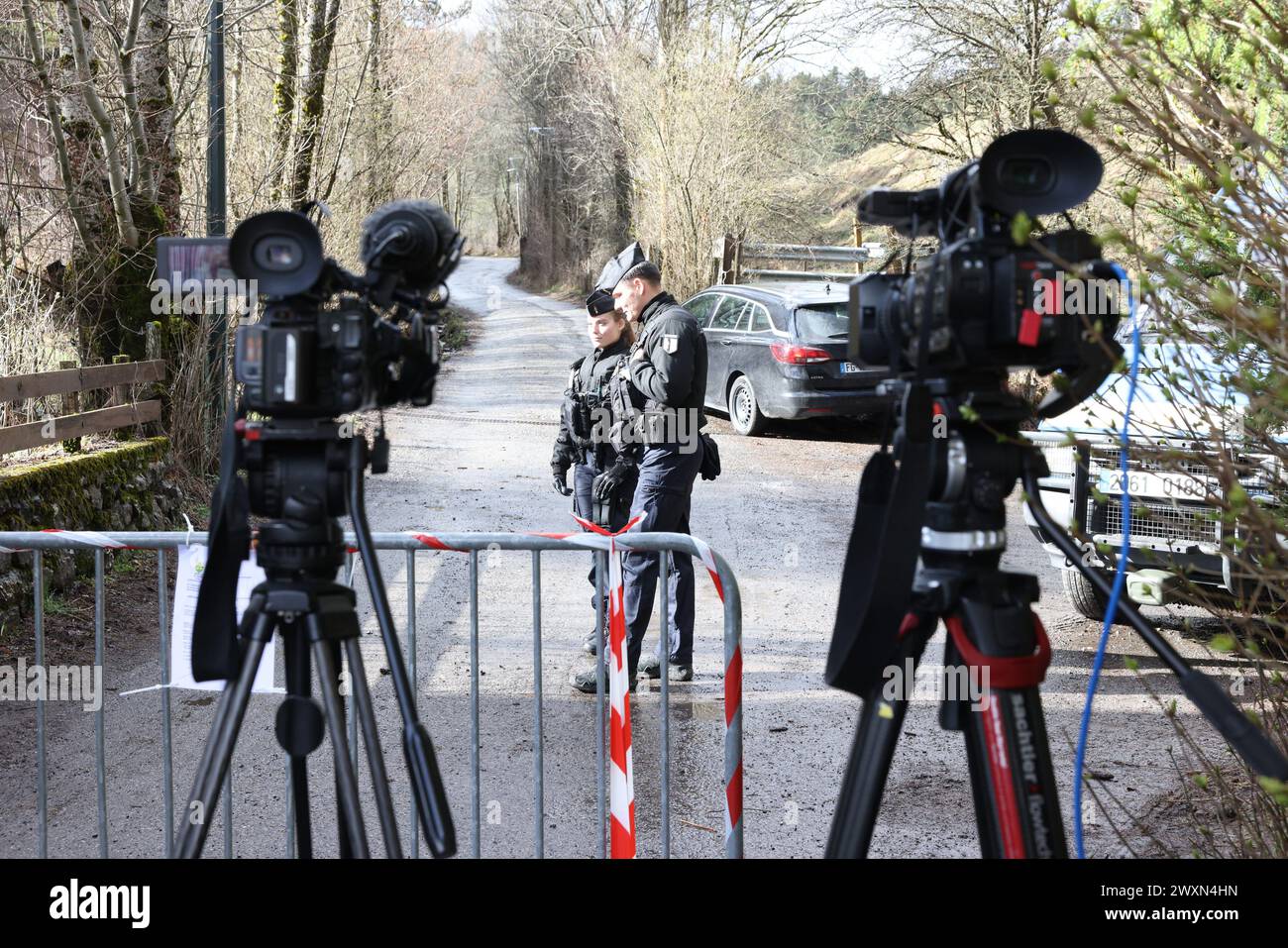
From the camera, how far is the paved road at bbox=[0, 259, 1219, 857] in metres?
4.83

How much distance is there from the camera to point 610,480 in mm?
6461

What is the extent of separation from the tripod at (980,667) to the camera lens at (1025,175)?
0.38 meters

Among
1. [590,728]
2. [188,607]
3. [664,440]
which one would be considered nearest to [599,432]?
[664,440]

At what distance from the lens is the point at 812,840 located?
188 inches

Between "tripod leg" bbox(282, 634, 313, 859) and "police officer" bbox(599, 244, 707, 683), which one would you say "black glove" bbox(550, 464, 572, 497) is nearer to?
"police officer" bbox(599, 244, 707, 683)

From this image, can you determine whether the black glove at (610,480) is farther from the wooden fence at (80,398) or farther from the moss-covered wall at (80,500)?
the wooden fence at (80,398)

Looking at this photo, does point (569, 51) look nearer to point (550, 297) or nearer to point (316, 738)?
point (550, 297)

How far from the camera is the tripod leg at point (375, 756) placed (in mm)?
2227

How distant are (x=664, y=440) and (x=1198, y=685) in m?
4.49

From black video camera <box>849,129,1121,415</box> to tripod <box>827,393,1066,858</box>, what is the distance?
4.4 inches

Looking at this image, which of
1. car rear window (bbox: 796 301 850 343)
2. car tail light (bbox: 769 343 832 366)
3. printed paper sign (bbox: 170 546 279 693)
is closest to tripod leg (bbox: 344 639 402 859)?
printed paper sign (bbox: 170 546 279 693)
